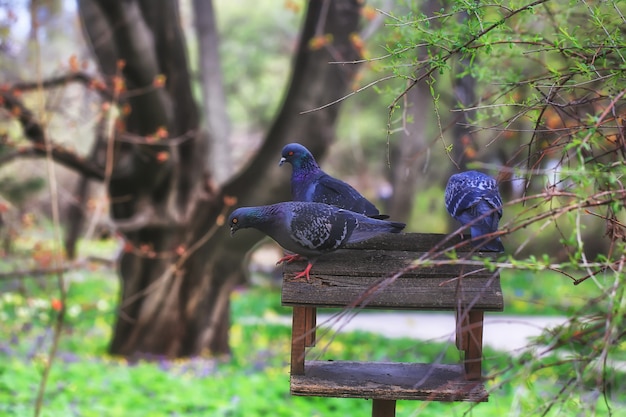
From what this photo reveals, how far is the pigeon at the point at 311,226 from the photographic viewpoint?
8.01ft

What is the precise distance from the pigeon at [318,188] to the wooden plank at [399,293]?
40 centimetres

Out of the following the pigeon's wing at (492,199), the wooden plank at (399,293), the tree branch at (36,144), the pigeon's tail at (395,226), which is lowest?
the wooden plank at (399,293)

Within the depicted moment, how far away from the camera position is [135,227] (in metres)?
7.15

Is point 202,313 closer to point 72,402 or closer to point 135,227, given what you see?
point 135,227

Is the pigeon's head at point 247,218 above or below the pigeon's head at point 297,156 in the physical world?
below

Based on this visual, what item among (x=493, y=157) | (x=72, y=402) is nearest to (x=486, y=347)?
Answer: (x=72, y=402)

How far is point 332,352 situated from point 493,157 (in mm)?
7943

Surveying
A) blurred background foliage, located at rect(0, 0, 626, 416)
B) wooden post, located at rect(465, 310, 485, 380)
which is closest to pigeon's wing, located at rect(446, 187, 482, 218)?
blurred background foliage, located at rect(0, 0, 626, 416)

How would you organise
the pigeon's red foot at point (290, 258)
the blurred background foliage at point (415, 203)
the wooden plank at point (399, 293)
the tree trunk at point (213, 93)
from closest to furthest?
the blurred background foliage at point (415, 203) < the wooden plank at point (399, 293) < the pigeon's red foot at point (290, 258) < the tree trunk at point (213, 93)

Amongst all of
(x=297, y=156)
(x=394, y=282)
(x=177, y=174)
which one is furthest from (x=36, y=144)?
(x=394, y=282)

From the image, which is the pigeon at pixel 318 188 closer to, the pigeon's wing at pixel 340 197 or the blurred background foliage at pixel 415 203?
the pigeon's wing at pixel 340 197

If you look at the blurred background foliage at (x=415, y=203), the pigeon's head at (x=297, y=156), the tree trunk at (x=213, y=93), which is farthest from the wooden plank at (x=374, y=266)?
the tree trunk at (x=213, y=93)

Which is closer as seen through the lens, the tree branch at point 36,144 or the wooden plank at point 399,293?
the wooden plank at point 399,293

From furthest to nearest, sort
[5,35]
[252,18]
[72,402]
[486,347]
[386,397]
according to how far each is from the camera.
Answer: [252,18]
[486,347]
[5,35]
[72,402]
[386,397]
